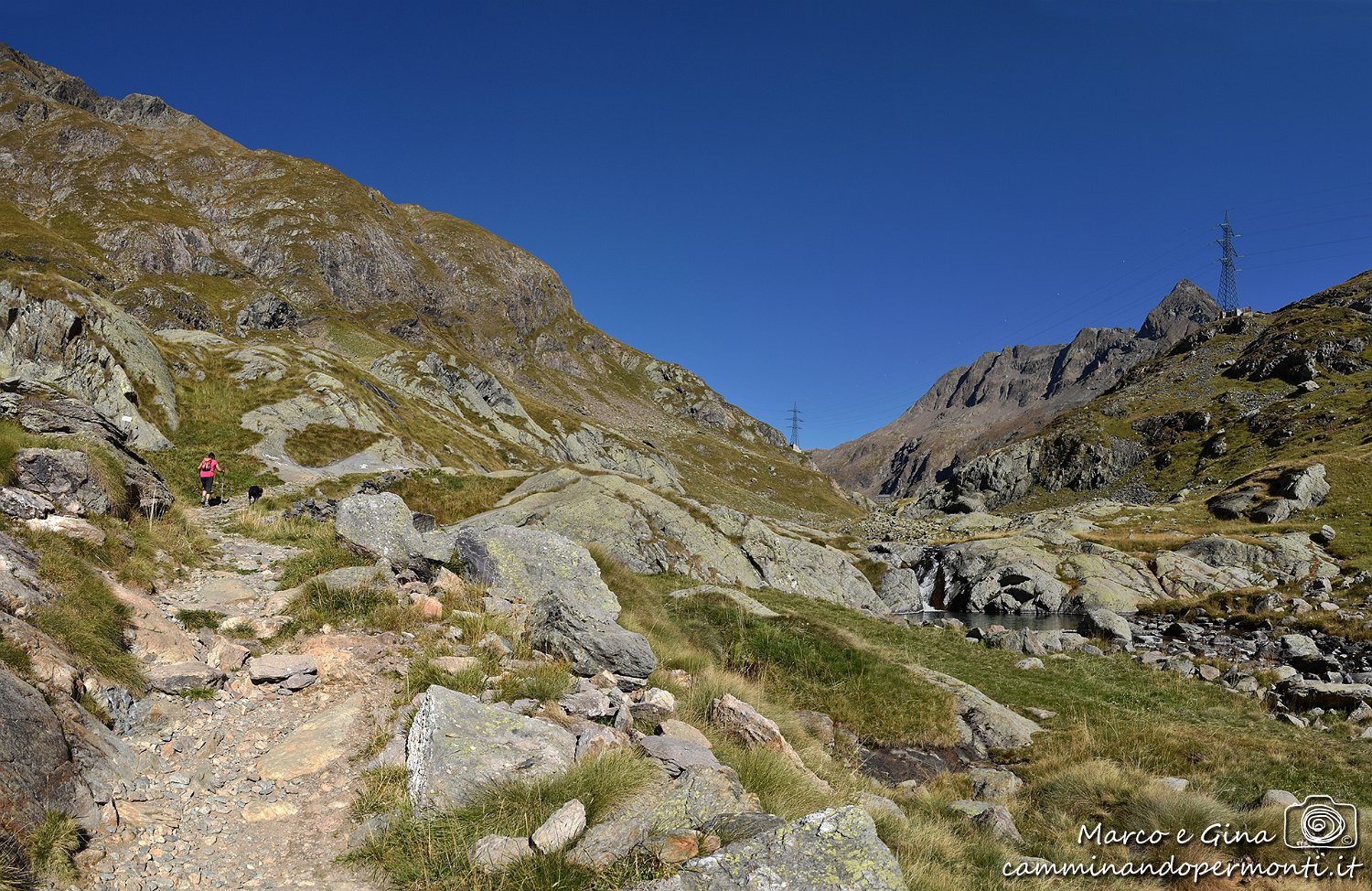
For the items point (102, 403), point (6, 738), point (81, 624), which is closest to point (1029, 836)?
point (6, 738)

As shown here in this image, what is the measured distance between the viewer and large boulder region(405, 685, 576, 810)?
6.57 metres

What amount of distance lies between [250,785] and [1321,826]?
16.1 meters

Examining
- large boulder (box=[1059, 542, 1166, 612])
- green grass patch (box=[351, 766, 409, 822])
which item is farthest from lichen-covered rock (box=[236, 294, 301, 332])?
green grass patch (box=[351, 766, 409, 822])

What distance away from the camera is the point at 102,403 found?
132ft

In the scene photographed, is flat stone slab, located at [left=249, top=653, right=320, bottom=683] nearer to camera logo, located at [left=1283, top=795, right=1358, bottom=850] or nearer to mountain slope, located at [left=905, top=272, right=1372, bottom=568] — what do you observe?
camera logo, located at [left=1283, top=795, right=1358, bottom=850]

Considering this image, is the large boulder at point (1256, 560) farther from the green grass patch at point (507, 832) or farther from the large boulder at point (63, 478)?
the large boulder at point (63, 478)

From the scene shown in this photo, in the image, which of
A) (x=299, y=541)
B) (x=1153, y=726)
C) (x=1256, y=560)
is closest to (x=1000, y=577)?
(x=1256, y=560)

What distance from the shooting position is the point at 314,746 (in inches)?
305

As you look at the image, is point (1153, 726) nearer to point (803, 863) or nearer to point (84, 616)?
point (803, 863)

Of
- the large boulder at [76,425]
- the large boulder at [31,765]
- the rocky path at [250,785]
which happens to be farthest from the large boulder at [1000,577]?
the large boulder at [31,765]

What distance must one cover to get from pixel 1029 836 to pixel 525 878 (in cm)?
982

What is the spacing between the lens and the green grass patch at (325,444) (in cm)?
4472

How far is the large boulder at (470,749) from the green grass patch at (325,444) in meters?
43.8

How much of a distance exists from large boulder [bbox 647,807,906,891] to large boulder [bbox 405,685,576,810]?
7.70ft
